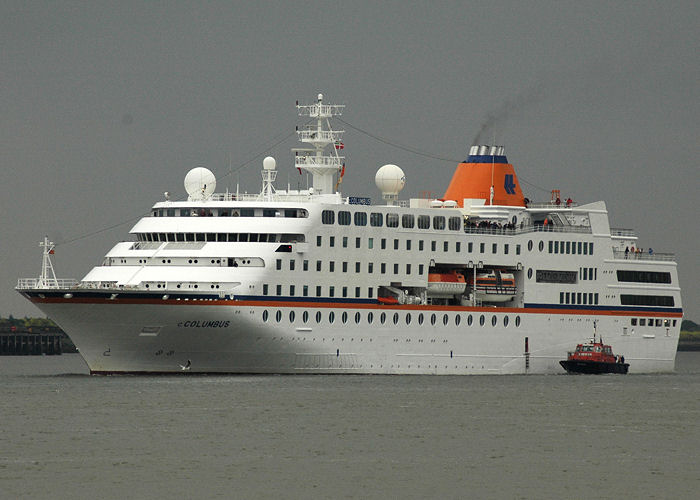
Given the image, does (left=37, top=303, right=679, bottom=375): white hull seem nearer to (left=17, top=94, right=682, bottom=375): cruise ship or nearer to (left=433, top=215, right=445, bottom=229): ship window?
(left=17, top=94, right=682, bottom=375): cruise ship

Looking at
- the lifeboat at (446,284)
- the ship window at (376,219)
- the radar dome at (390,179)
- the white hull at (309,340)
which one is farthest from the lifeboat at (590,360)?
the ship window at (376,219)

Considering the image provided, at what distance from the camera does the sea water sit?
1380 inches

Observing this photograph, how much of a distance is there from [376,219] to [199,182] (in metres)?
8.33

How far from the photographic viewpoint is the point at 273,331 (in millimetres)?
61188

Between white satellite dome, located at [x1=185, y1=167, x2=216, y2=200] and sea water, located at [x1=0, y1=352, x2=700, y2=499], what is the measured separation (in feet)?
30.9

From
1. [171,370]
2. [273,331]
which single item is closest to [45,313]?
[171,370]

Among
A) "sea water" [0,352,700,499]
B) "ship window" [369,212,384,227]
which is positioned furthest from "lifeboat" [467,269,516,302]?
"sea water" [0,352,700,499]

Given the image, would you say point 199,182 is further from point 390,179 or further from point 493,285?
point 493,285

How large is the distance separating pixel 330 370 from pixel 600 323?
54.6 ft

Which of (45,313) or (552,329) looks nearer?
(45,313)

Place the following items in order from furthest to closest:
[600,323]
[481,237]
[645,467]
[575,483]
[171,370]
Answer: [600,323] < [481,237] < [171,370] < [645,467] < [575,483]

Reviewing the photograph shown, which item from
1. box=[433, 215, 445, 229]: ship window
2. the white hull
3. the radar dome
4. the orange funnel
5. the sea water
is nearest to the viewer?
the sea water

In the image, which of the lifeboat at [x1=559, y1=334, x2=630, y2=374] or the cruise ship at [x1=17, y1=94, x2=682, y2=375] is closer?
the cruise ship at [x1=17, y1=94, x2=682, y2=375]

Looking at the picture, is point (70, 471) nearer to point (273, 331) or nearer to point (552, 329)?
point (273, 331)
